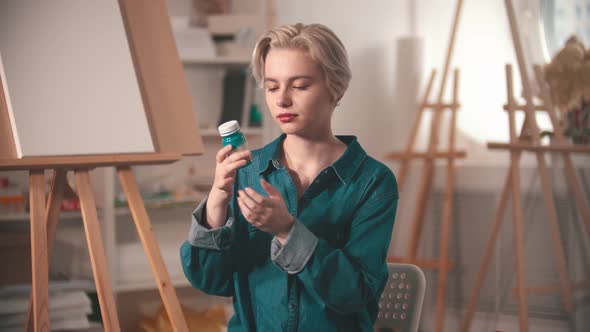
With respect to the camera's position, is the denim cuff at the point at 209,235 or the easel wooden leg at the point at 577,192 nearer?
the denim cuff at the point at 209,235

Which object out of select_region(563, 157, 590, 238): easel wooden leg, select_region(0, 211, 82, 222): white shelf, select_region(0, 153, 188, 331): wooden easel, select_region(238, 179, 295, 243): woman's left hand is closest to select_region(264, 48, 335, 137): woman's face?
select_region(238, 179, 295, 243): woman's left hand

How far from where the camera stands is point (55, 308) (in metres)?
2.58

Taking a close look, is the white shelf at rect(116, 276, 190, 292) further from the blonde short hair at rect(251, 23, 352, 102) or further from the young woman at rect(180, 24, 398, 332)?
the blonde short hair at rect(251, 23, 352, 102)

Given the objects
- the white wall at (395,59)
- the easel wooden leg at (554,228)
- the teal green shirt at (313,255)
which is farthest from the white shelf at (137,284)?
the teal green shirt at (313,255)

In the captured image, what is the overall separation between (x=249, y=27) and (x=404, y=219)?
1.22 metres

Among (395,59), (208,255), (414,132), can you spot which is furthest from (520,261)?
(208,255)

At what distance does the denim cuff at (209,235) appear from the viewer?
113 centimetres

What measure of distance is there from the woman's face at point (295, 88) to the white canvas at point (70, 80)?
76cm

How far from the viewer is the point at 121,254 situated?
123 inches

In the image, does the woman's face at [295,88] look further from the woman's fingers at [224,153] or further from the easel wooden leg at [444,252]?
the easel wooden leg at [444,252]

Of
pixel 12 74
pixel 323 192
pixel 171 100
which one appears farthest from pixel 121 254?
pixel 323 192

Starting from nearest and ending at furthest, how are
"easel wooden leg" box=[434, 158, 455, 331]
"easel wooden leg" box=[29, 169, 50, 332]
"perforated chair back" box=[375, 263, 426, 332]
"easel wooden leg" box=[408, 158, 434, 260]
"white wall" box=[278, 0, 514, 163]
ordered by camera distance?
1. "perforated chair back" box=[375, 263, 426, 332]
2. "easel wooden leg" box=[29, 169, 50, 332]
3. "easel wooden leg" box=[434, 158, 455, 331]
4. "easel wooden leg" box=[408, 158, 434, 260]
5. "white wall" box=[278, 0, 514, 163]

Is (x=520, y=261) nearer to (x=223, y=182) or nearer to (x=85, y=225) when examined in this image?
(x=85, y=225)

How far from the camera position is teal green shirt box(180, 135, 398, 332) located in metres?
1.08
